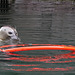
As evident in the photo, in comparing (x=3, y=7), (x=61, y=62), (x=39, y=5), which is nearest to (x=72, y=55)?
(x=61, y=62)

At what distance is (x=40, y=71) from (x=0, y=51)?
1.80m

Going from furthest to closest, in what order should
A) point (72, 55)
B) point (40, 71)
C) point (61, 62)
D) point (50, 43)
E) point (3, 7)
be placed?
point (3, 7)
point (50, 43)
point (72, 55)
point (61, 62)
point (40, 71)

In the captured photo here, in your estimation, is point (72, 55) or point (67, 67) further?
point (72, 55)

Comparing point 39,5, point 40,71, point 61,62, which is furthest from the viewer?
point 39,5

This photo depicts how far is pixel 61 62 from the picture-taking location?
5.98 m

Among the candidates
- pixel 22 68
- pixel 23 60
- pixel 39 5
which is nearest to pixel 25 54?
pixel 23 60

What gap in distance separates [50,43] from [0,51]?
1934 mm

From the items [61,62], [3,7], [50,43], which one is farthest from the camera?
[3,7]

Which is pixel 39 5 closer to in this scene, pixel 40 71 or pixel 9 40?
pixel 9 40

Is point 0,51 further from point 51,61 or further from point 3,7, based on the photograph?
point 3,7

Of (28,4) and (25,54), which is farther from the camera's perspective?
(28,4)

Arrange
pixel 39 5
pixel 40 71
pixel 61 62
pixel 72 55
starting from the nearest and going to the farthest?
1. pixel 40 71
2. pixel 61 62
3. pixel 72 55
4. pixel 39 5

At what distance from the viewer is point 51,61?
237 inches

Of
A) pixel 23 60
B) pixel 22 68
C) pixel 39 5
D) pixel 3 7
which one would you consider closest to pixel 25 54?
pixel 23 60
